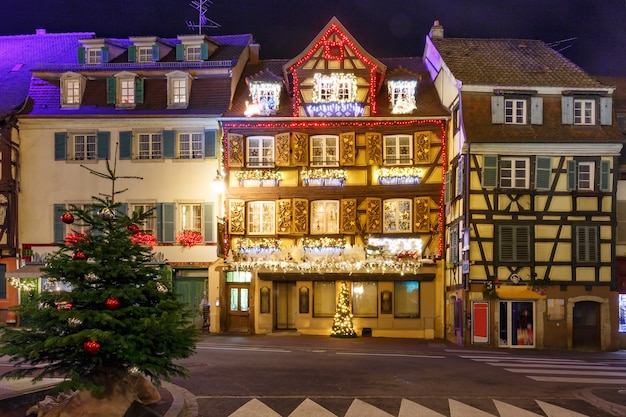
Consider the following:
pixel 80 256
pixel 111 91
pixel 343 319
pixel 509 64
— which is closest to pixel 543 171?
pixel 509 64

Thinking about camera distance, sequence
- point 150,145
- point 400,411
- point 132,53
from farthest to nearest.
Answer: point 132,53
point 150,145
point 400,411

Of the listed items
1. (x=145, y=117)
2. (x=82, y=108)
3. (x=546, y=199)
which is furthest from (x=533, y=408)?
(x=82, y=108)

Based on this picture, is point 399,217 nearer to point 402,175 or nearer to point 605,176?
point 402,175

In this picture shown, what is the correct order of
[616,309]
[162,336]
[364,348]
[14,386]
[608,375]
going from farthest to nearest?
[616,309], [364,348], [608,375], [14,386], [162,336]

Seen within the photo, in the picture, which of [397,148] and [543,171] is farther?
[397,148]

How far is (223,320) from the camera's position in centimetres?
3356

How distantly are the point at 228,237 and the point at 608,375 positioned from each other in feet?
59.5

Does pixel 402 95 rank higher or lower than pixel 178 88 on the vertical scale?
lower

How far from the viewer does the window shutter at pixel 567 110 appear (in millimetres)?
30875

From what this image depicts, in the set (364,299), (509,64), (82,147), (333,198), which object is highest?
(509,64)

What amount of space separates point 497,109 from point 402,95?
4923 mm

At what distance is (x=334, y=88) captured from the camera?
33.8 meters

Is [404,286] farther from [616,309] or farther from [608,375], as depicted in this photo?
[608,375]

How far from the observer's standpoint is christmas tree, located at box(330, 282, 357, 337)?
31891mm
